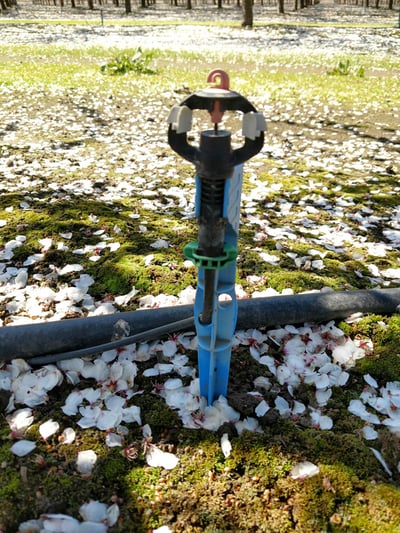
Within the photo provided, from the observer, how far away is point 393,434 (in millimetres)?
2188

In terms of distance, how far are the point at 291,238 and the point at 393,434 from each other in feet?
7.25

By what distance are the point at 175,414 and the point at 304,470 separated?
2.25ft

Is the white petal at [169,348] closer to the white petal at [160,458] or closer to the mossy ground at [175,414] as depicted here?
the mossy ground at [175,414]

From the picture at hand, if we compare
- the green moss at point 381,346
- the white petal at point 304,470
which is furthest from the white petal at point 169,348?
the green moss at point 381,346

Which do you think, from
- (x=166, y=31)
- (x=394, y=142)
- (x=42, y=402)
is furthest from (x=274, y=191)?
(x=166, y=31)

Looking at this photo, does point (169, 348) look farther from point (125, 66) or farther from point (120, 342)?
point (125, 66)

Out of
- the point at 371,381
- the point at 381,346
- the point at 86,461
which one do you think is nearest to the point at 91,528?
the point at 86,461

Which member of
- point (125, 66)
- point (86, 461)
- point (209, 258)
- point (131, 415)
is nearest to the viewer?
point (209, 258)

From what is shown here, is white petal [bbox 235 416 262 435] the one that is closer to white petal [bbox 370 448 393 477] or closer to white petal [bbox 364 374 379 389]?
white petal [bbox 370 448 393 477]

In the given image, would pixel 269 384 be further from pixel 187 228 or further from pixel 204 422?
pixel 187 228

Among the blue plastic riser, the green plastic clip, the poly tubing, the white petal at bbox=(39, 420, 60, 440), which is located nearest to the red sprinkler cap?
the blue plastic riser

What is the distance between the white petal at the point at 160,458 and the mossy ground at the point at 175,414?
0.14 ft

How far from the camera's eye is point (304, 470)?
6.50 feet

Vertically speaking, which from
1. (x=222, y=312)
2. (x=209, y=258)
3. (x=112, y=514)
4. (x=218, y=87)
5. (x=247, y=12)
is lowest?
(x=112, y=514)
